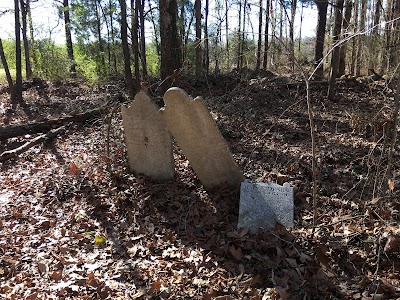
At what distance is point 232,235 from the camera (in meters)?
3.91

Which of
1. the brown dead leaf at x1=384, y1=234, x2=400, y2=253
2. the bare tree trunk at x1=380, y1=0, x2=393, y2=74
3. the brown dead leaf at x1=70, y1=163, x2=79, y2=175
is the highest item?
the bare tree trunk at x1=380, y1=0, x2=393, y2=74

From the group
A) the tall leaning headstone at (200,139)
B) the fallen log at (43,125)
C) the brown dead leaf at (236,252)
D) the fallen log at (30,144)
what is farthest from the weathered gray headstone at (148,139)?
the fallen log at (30,144)

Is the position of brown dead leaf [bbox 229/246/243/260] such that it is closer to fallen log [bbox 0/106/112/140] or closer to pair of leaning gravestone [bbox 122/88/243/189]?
pair of leaning gravestone [bbox 122/88/243/189]

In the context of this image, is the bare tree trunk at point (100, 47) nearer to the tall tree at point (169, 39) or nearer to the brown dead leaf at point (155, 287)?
the tall tree at point (169, 39)

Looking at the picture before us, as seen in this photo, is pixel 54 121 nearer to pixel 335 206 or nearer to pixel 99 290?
pixel 99 290

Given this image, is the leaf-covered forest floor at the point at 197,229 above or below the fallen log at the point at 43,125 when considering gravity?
below

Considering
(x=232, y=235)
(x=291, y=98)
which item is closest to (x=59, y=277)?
(x=232, y=235)

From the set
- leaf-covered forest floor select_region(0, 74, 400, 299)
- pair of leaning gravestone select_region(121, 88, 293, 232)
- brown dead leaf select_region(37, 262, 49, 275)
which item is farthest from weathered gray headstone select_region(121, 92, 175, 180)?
brown dead leaf select_region(37, 262, 49, 275)

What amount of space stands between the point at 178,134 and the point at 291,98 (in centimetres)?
571

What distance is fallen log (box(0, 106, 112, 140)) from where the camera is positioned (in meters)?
7.74

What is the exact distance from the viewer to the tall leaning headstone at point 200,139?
4.47m

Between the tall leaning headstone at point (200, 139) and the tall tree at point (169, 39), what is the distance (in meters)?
4.46

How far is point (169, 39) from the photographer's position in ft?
31.0

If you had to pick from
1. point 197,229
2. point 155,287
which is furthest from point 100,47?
point 155,287
